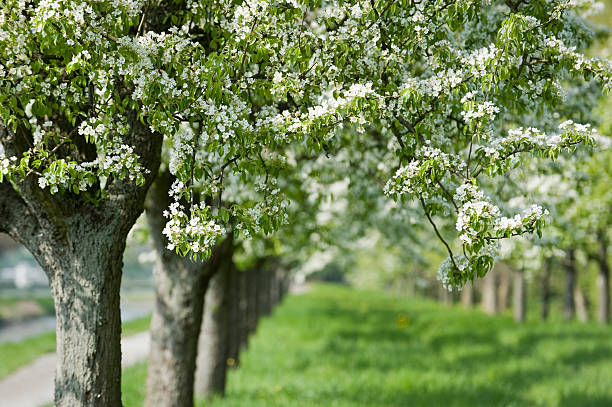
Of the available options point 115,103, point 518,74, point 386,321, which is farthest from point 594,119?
point 386,321

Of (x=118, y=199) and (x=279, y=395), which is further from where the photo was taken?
(x=279, y=395)

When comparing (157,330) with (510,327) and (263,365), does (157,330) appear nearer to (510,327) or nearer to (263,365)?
(263,365)

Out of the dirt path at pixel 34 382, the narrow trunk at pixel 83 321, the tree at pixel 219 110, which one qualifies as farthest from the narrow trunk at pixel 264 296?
the tree at pixel 219 110

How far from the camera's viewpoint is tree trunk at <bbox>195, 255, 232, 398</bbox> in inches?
414

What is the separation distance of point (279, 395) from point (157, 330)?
2.95 meters

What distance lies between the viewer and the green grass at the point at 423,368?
1009cm

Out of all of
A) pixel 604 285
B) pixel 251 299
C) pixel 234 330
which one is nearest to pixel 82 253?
pixel 234 330

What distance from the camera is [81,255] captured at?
4.98 metres

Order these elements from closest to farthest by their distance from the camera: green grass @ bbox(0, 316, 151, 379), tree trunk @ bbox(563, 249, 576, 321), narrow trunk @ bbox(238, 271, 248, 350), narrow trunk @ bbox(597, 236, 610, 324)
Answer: narrow trunk @ bbox(238, 271, 248, 350), green grass @ bbox(0, 316, 151, 379), narrow trunk @ bbox(597, 236, 610, 324), tree trunk @ bbox(563, 249, 576, 321)

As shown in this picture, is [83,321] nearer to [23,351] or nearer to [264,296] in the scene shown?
[23,351]

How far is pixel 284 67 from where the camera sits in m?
4.70

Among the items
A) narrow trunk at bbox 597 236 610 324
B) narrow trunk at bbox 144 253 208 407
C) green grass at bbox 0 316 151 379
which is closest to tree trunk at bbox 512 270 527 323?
narrow trunk at bbox 597 236 610 324

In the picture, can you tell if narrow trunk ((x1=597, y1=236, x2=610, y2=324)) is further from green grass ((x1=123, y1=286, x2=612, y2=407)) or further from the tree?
the tree

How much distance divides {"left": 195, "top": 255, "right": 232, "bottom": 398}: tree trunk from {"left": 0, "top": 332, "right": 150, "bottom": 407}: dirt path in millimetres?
2097
